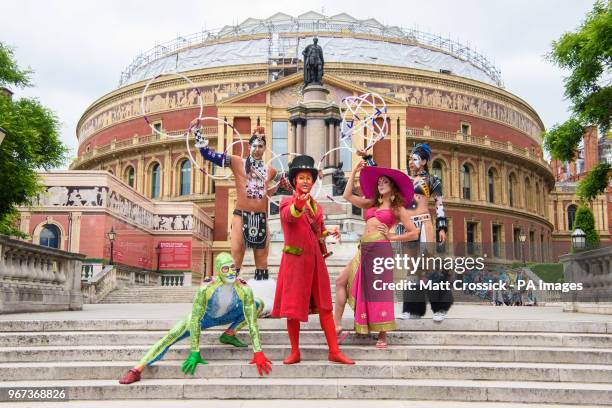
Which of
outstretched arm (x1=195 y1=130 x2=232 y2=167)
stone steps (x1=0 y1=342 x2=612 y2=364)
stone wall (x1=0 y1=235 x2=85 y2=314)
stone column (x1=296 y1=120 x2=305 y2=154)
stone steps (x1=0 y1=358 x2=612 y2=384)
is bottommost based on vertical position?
stone steps (x1=0 y1=358 x2=612 y2=384)

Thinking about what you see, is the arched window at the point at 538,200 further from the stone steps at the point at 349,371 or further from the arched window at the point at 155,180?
the stone steps at the point at 349,371

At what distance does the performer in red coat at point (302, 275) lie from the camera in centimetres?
635

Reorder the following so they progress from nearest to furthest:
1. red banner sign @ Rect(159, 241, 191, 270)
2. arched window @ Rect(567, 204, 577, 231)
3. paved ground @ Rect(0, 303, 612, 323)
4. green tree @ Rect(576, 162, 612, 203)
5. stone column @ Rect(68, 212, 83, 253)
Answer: paved ground @ Rect(0, 303, 612, 323), green tree @ Rect(576, 162, 612, 203), stone column @ Rect(68, 212, 83, 253), red banner sign @ Rect(159, 241, 191, 270), arched window @ Rect(567, 204, 577, 231)

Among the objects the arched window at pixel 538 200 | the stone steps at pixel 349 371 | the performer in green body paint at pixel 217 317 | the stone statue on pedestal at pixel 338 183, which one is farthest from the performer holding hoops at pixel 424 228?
the arched window at pixel 538 200

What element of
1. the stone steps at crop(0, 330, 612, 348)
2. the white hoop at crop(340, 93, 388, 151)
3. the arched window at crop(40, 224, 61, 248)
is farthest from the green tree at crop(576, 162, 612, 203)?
the arched window at crop(40, 224, 61, 248)

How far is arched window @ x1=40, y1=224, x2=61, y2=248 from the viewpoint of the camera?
3362cm

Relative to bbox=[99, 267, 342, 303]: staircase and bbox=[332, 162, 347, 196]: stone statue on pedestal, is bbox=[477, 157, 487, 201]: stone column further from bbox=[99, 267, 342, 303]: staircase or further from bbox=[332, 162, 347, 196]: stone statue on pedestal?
bbox=[99, 267, 342, 303]: staircase

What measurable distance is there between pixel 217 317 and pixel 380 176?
2.46 meters

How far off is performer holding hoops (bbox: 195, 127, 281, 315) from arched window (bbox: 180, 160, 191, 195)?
47.9 meters

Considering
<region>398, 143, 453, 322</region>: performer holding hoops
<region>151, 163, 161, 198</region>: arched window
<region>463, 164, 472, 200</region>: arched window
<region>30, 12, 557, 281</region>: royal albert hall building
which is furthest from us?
<region>151, 163, 161, 198</region>: arched window

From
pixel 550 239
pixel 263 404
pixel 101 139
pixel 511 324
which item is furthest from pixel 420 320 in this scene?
pixel 550 239

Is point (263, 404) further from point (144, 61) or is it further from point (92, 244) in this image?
point (144, 61)

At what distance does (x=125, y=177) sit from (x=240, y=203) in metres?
53.0

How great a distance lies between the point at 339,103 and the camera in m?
48.0
